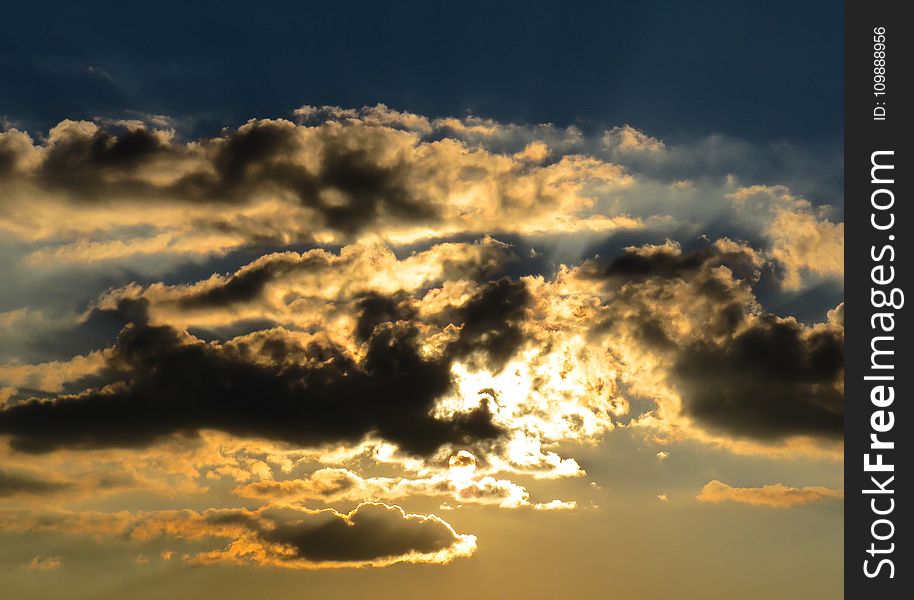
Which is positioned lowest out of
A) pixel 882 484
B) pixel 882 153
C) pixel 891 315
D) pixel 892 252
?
pixel 882 484

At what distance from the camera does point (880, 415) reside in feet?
379

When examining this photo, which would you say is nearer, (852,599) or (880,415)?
(880,415)

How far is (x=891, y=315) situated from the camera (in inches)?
4532

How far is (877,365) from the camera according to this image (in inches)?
4478

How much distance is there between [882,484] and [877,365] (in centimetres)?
1568

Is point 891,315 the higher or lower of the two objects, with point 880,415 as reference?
higher

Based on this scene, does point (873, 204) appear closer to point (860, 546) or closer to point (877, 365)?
point (877, 365)

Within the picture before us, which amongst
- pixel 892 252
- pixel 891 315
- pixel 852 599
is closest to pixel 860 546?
pixel 852 599

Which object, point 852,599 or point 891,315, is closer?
point 891,315

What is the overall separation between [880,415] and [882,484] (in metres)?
9.01

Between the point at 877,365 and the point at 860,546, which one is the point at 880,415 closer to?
the point at 877,365

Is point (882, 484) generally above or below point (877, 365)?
below

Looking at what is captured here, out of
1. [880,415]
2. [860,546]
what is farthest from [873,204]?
[860,546]

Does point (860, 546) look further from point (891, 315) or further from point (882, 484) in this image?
point (891, 315)
